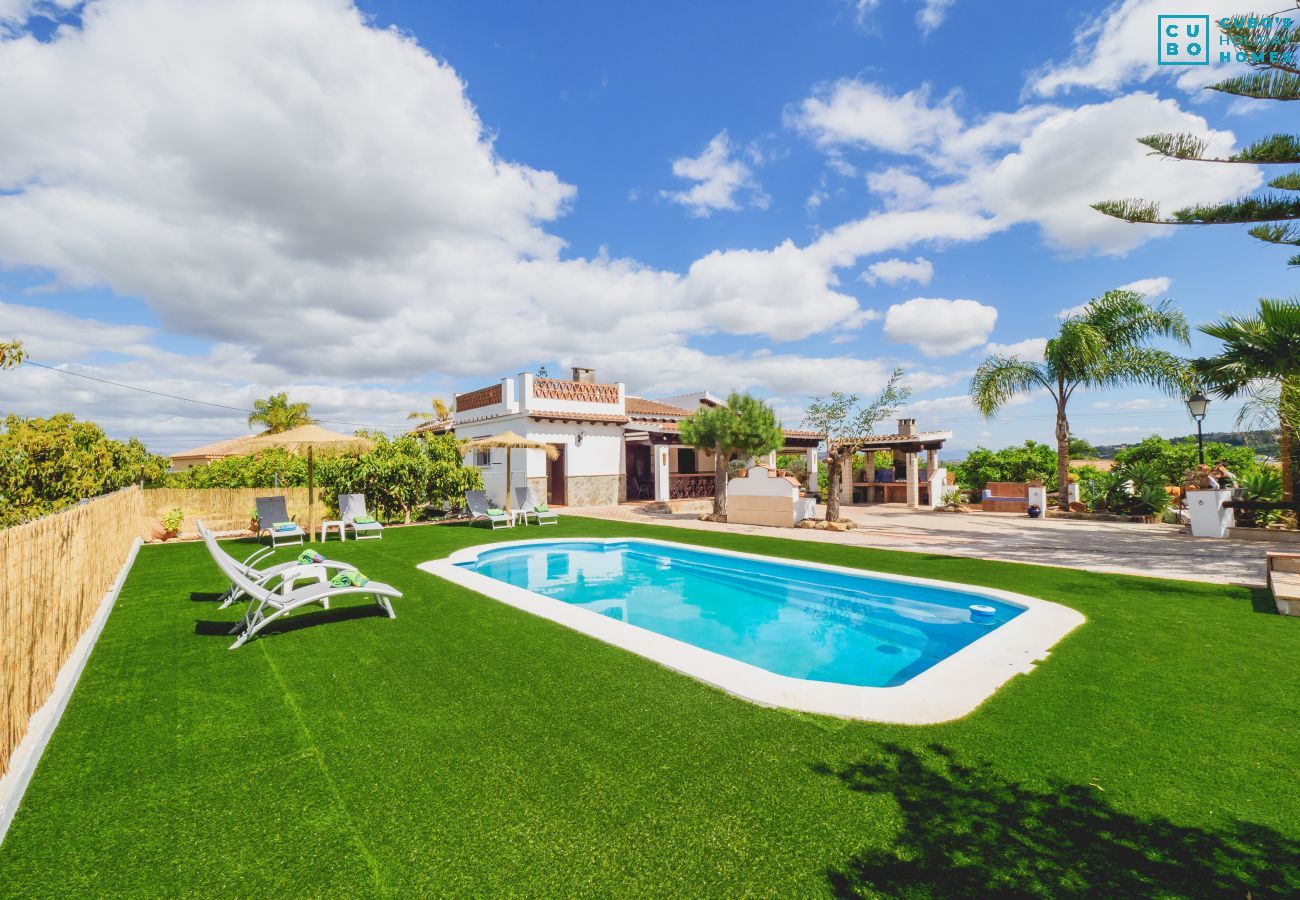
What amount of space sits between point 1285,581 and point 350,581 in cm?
1230

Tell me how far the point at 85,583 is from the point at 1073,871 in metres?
9.31

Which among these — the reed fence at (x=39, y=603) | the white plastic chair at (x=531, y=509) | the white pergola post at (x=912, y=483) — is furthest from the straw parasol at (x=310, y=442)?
the white pergola post at (x=912, y=483)

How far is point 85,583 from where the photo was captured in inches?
249

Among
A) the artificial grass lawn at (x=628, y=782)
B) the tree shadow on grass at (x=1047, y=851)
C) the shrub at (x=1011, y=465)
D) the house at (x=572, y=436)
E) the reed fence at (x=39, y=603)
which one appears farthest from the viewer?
the shrub at (x=1011, y=465)

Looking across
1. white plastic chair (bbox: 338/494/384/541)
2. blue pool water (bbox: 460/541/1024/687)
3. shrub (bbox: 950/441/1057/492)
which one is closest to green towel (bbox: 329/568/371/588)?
blue pool water (bbox: 460/541/1024/687)

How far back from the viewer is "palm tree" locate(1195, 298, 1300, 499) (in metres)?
10.7

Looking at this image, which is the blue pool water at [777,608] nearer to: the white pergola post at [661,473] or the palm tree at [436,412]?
the white pergola post at [661,473]

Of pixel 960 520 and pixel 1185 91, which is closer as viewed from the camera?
pixel 1185 91

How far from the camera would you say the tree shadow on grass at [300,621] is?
21.1ft

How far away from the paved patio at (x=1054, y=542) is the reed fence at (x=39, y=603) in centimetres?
1309

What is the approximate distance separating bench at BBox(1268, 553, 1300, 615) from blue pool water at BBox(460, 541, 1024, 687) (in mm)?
2843

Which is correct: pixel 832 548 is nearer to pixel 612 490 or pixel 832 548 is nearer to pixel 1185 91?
pixel 1185 91

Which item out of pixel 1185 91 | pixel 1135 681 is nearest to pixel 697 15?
pixel 1185 91

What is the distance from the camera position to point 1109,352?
62.5ft
